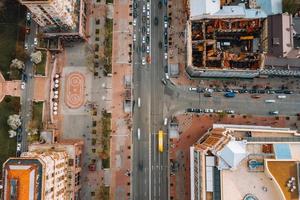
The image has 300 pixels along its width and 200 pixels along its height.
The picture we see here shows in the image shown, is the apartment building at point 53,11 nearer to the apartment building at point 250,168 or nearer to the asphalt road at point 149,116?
the asphalt road at point 149,116

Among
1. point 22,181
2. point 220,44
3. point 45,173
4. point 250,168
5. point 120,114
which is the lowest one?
point 22,181

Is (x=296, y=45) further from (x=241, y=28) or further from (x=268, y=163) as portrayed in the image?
(x=268, y=163)

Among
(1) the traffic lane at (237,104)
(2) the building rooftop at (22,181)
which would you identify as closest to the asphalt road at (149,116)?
(1) the traffic lane at (237,104)

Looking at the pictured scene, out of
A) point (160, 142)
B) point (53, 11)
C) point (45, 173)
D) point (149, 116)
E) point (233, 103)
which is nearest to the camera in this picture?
point (45, 173)

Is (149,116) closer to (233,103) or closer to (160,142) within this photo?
(160,142)

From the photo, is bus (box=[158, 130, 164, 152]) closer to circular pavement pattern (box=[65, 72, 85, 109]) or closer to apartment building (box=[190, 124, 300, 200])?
apartment building (box=[190, 124, 300, 200])

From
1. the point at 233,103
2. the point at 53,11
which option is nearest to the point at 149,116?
the point at 233,103

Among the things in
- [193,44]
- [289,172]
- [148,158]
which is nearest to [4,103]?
[148,158]
